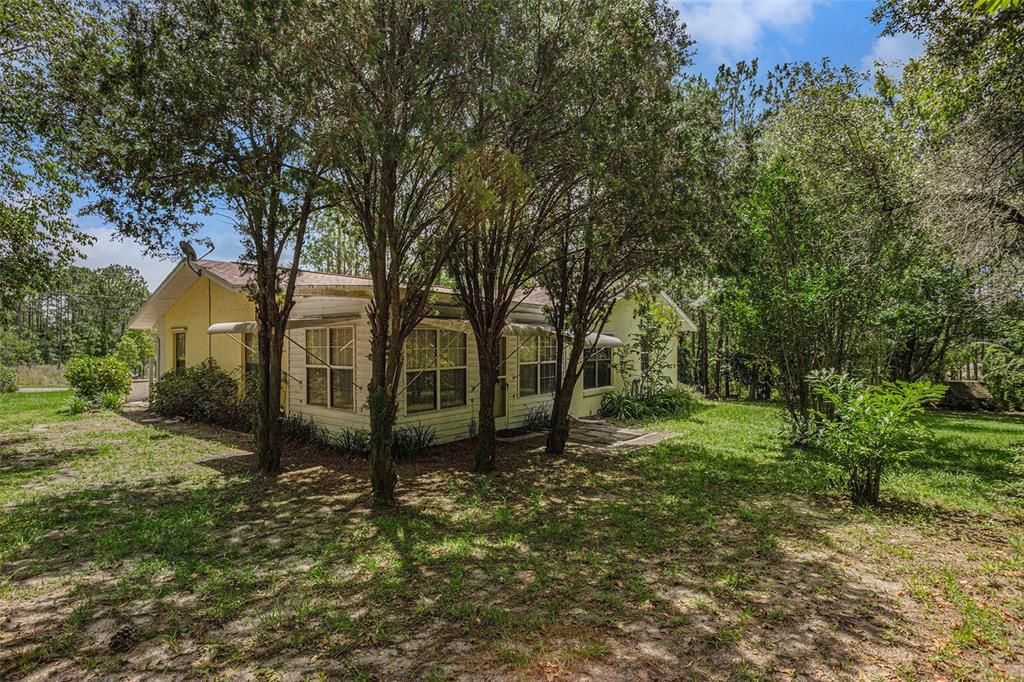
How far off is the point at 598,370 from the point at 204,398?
413 inches

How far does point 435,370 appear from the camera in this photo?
1031 centimetres

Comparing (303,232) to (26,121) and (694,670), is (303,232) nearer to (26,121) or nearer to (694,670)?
(26,121)

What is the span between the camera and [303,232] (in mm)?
7711

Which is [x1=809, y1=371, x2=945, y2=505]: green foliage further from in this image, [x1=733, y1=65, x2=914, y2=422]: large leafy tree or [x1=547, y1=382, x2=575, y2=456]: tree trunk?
[x1=547, y1=382, x2=575, y2=456]: tree trunk

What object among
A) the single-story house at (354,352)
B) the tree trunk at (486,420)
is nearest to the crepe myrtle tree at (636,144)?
the tree trunk at (486,420)

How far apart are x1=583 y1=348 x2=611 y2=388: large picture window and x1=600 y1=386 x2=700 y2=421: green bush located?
498 mm

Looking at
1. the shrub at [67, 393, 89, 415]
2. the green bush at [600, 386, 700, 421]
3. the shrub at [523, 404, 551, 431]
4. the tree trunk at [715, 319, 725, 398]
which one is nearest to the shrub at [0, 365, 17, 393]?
the shrub at [67, 393, 89, 415]

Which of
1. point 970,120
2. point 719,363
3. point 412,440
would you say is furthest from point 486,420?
point 719,363

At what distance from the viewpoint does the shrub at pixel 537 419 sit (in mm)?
12422

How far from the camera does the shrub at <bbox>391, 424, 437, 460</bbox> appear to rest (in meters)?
9.20

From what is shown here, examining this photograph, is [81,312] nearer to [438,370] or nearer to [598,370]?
[598,370]

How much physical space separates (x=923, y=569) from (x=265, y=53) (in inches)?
318

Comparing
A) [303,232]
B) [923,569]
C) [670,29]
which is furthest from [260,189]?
[923,569]

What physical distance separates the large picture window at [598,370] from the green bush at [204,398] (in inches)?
338
